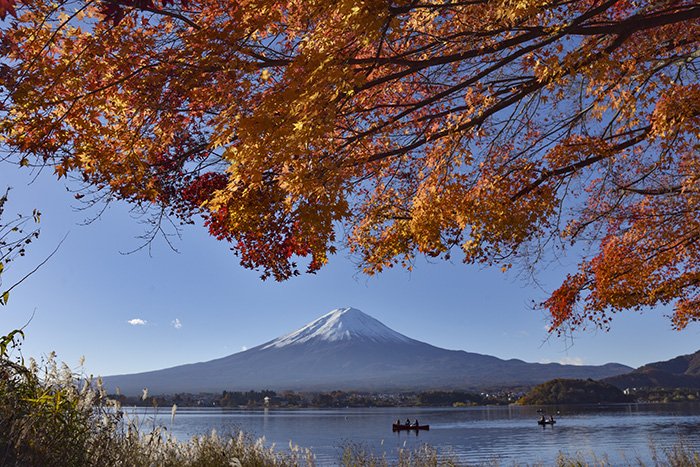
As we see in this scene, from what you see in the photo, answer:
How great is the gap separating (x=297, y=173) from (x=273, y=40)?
173 centimetres

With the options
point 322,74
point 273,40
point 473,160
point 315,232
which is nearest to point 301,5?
point 273,40

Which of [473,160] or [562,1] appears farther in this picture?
[473,160]

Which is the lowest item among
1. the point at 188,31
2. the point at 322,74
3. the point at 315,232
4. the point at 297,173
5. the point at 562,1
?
the point at 315,232

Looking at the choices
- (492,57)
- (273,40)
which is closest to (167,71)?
(273,40)

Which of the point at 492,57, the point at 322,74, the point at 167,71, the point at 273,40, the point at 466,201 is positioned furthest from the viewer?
the point at 466,201

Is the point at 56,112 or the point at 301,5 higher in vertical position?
the point at 301,5

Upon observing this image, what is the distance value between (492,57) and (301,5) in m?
3.01

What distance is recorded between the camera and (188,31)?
24.4 feet

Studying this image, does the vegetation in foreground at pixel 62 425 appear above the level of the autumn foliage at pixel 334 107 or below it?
below

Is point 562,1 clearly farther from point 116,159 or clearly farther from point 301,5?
point 116,159

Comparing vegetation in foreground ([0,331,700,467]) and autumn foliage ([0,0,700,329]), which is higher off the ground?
autumn foliage ([0,0,700,329])

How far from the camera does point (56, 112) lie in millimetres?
7730

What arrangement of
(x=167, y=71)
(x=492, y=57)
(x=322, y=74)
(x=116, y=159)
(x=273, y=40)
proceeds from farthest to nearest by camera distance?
1. (x=492, y=57)
2. (x=116, y=159)
3. (x=273, y=40)
4. (x=167, y=71)
5. (x=322, y=74)

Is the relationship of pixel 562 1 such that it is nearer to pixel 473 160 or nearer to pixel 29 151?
pixel 473 160
